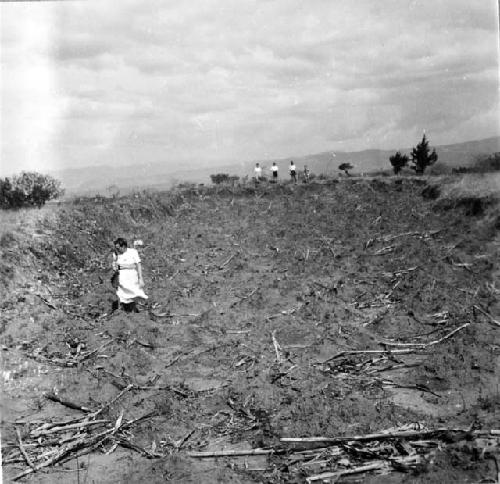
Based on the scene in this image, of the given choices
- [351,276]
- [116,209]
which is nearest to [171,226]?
[116,209]

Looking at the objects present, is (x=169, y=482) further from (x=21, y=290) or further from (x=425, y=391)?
(x=21, y=290)

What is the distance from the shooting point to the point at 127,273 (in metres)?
9.16

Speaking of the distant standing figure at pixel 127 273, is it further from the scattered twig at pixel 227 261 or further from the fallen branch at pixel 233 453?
the scattered twig at pixel 227 261

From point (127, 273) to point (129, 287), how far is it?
10.8 inches

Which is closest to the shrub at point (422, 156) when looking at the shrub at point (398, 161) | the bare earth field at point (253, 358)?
the shrub at point (398, 161)

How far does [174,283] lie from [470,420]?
25.7 ft

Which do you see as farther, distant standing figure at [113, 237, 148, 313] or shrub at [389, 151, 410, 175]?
shrub at [389, 151, 410, 175]

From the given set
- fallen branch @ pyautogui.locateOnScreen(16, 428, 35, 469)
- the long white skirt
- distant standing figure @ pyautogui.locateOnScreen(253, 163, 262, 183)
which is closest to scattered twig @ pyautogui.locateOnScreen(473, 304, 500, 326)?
the long white skirt

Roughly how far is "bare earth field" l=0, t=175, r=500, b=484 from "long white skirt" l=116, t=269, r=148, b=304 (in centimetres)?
37

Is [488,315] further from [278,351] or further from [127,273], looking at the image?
[127,273]

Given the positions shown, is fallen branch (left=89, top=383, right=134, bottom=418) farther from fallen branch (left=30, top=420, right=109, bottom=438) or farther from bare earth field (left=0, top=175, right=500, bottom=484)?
fallen branch (left=30, top=420, right=109, bottom=438)

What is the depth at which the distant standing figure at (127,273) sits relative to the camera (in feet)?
29.7

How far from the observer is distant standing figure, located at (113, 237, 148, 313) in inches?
357

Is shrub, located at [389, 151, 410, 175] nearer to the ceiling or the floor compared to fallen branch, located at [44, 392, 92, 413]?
nearer to the ceiling
